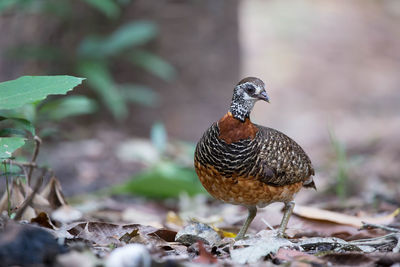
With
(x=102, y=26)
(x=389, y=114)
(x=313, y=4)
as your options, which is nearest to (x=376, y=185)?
(x=102, y=26)

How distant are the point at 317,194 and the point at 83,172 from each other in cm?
282

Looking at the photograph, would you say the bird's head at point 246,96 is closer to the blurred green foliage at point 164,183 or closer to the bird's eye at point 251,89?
the bird's eye at point 251,89

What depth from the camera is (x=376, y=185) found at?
6535 mm

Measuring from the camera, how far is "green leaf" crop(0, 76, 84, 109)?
3.13 metres

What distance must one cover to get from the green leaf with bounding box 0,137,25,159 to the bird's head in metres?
1.47

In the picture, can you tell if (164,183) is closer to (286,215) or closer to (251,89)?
(286,215)

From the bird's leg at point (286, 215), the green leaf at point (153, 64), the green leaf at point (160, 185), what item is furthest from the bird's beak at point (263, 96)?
the green leaf at point (153, 64)

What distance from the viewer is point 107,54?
26.9 ft

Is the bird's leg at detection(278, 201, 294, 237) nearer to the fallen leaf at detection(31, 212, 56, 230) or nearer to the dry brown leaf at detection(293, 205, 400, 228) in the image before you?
the dry brown leaf at detection(293, 205, 400, 228)

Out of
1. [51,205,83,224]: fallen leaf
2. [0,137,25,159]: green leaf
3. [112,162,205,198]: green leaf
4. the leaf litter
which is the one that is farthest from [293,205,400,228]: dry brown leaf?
[0,137,25,159]: green leaf

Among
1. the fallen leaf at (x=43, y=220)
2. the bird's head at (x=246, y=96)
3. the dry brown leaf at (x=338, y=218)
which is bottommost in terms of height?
the fallen leaf at (x=43, y=220)

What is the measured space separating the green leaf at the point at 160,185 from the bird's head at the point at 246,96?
2.22 meters

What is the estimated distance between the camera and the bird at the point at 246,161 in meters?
3.73

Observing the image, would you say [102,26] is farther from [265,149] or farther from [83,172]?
[265,149]
